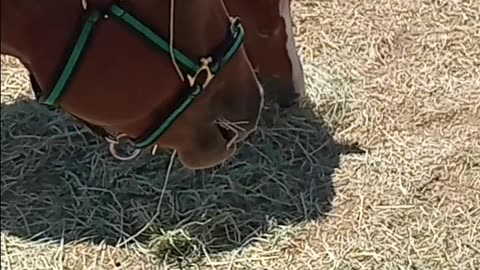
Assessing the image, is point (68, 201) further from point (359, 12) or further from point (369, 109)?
point (359, 12)

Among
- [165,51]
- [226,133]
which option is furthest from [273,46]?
[165,51]

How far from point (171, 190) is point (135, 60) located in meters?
1.03

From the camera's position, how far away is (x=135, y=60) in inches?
48.4

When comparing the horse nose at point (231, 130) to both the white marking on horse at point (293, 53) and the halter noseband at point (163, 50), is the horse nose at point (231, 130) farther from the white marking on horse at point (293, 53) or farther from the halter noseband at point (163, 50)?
the white marking on horse at point (293, 53)

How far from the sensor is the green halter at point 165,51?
46.3 inches

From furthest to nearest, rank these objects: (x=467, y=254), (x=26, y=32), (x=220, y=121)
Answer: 1. (x=467, y=254)
2. (x=220, y=121)
3. (x=26, y=32)

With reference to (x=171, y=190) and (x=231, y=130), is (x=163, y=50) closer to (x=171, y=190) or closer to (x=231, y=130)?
(x=231, y=130)

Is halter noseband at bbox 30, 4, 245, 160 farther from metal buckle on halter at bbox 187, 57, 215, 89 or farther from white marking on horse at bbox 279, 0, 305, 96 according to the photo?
white marking on horse at bbox 279, 0, 305, 96

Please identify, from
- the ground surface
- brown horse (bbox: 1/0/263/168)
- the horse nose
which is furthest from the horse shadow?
brown horse (bbox: 1/0/263/168)

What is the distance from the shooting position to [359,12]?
8.48ft

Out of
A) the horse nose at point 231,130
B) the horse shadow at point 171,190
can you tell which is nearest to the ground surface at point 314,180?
the horse shadow at point 171,190

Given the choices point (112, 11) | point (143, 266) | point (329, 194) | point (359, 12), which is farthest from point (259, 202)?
point (112, 11)

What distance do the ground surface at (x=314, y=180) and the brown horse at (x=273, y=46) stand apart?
6cm

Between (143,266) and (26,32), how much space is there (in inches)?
40.8
